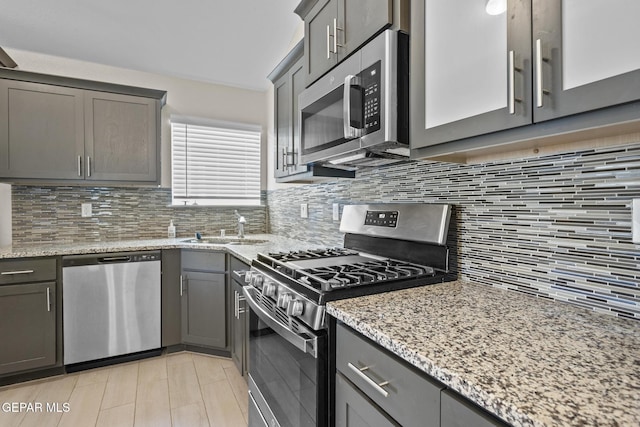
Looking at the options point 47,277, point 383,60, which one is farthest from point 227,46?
point 47,277

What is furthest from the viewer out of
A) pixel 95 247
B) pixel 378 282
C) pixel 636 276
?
pixel 95 247

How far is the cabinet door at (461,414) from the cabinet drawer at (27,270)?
2.70 m

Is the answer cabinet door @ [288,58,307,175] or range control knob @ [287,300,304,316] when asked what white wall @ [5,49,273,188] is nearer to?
cabinet door @ [288,58,307,175]

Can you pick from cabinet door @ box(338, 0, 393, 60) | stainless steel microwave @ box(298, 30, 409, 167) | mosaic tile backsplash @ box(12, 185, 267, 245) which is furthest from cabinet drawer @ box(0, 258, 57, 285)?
cabinet door @ box(338, 0, 393, 60)

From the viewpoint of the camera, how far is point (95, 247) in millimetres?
2398

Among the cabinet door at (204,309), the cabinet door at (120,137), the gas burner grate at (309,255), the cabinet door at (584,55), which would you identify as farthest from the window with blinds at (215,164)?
the cabinet door at (584,55)

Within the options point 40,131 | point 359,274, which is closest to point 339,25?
point 359,274

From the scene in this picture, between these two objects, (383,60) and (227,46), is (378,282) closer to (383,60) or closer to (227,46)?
(383,60)

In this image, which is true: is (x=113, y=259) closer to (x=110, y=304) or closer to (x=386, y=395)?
(x=110, y=304)

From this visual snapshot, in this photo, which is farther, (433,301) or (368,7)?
(368,7)

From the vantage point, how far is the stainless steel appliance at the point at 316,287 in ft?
3.43

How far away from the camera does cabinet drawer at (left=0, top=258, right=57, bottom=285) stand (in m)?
2.13

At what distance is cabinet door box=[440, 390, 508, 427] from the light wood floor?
159cm

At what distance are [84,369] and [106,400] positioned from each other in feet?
1.78
